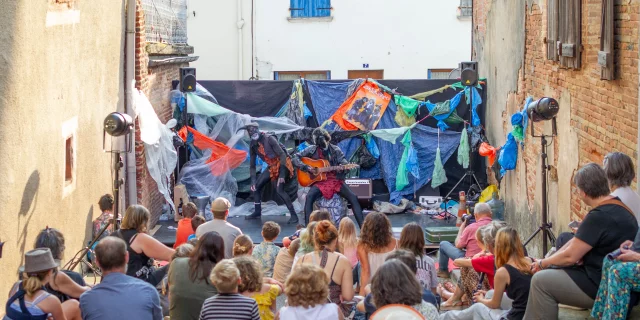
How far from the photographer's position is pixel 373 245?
7.39 m

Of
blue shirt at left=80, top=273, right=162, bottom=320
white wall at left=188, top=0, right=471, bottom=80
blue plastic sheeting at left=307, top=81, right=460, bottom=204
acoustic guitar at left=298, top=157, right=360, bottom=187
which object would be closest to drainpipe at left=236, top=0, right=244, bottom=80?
white wall at left=188, top=0, right=471, bottom=80

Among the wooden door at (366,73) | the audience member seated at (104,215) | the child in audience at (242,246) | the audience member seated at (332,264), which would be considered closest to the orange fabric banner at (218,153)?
the audience member seated at (104,215)

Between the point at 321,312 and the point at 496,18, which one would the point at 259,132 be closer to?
the point at 496,18

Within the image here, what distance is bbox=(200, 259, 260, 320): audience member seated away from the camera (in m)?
5.69

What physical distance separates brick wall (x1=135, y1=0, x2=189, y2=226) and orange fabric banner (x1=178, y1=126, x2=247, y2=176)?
0.60 meters

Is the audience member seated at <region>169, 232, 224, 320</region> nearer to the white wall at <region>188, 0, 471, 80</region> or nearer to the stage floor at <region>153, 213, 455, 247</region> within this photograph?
the stage floor at <region>153, 213, 455, 247</region>

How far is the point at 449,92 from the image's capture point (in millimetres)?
16938

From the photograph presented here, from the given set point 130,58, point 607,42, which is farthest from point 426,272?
point 130,58

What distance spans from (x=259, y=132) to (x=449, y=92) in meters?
3.89

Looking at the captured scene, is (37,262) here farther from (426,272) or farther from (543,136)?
(543,136)

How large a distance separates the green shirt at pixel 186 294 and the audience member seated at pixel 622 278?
8.75 ft

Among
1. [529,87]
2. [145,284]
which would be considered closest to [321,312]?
[145,284]

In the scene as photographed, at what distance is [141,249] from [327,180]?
6.64 metres

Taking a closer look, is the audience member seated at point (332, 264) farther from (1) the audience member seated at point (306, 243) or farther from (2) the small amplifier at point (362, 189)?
(2) the small amplifier at point (362, 189)
